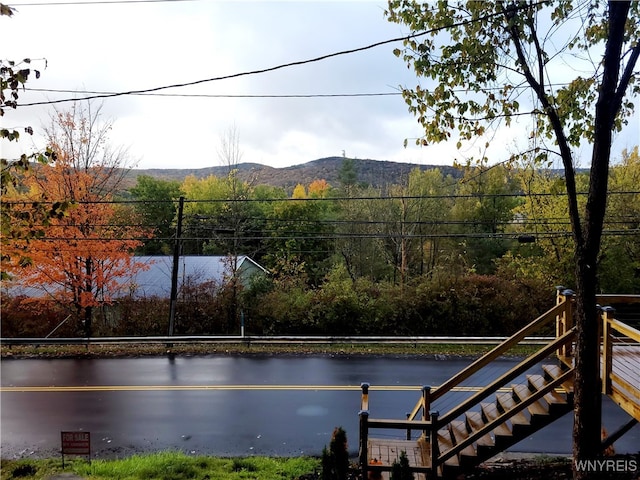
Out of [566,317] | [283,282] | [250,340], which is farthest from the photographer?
[283,282]

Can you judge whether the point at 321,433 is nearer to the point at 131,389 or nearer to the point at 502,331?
the point at 131,389

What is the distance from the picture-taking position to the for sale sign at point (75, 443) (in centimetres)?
743

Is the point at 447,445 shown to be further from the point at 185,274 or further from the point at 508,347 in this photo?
the point at 185,274

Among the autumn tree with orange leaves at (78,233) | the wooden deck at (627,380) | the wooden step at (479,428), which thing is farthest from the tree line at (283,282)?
the wooden step at (479,428)

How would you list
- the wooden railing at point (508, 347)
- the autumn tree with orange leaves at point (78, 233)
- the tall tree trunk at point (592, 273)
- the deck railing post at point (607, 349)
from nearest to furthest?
the tall tree trunk at point (592, 273), the deck railing post at point (607, 349), the wooden railing at point (508, 347), the autumn tree with orange leaves at point (78, 233)

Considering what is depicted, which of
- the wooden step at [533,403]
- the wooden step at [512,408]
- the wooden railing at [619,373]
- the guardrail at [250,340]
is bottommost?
the guardrail at [250,340]

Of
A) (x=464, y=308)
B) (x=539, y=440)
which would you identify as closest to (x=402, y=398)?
(x=539, y=440)

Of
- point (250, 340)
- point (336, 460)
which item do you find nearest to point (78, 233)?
point (250, 340)

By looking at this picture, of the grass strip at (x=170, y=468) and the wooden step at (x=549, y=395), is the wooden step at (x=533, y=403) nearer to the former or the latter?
the wooden step at (x=549, y=395)

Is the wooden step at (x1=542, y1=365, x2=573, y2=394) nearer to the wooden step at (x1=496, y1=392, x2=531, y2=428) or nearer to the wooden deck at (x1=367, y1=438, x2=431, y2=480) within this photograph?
the wooden step at (x1=496, y1=392, x2=531, y2=428)

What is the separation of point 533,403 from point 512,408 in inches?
23.6

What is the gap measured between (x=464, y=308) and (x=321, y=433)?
10444 mm

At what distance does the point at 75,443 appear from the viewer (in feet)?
24.5

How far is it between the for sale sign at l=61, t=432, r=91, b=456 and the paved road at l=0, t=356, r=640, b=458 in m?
0.90
